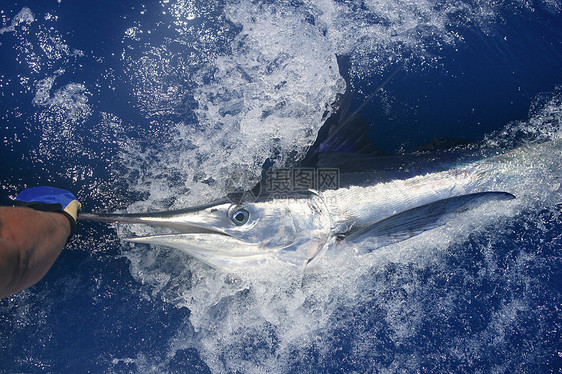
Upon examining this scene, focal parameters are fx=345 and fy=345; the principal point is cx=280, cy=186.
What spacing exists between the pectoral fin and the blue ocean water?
27cm

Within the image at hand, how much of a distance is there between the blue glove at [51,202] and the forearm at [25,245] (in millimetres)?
151

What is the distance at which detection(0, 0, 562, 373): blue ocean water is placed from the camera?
2652 millimetres

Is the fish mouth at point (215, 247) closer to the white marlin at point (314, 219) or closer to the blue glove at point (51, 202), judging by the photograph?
the white marlin at point (314, 219)

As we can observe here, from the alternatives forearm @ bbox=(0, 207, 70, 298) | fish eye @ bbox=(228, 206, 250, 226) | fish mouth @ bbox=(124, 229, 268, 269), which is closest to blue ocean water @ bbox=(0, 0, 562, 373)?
fish mouth @ bbox=(124, 229, 268, 269)

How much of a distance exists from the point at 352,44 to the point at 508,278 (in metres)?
2.47

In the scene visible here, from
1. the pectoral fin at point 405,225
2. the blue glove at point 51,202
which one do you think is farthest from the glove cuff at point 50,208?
the pectoral fin at point 405,225

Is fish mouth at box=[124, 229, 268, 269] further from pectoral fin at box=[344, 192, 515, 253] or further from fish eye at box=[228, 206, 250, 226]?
pectoral fin at box=[344, 192, 515, 253]

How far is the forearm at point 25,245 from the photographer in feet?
4.97

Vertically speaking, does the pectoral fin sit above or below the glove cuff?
below

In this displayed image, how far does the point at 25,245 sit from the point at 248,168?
163cm

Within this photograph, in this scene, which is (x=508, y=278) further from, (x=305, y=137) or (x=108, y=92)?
(x=108, y=92)

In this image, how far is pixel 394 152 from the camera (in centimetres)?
314

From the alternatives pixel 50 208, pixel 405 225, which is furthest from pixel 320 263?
pixel 50 208

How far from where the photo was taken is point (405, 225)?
2604mm
